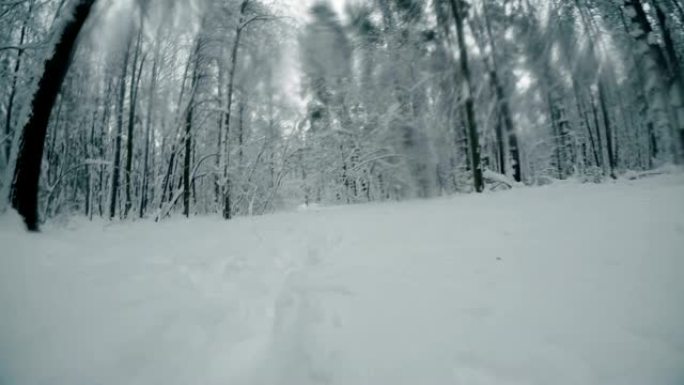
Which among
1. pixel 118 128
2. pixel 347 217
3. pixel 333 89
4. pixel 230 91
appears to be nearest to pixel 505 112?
pixel 333 89

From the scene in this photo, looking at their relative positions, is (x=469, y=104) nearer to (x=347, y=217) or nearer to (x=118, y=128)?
(x=347, y=217)

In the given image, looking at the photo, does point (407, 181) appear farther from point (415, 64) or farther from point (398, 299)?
point (398, 299)

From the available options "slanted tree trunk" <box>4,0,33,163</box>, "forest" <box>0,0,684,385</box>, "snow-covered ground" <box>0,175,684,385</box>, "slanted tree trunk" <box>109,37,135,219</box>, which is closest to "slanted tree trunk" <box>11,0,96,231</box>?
"forest" <box>0,0,684,385</box>

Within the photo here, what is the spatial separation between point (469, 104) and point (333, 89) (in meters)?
5.54

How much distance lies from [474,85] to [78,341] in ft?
33.2

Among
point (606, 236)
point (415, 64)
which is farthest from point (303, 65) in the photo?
point (606, 236)

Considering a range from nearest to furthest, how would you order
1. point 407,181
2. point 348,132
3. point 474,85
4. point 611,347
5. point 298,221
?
point 611,347
point 298,221
point 474,85
point 407,181
point 348,132

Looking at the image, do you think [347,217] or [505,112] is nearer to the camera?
[347,217]

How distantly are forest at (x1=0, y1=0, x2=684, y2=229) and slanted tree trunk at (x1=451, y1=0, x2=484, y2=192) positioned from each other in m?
0.05

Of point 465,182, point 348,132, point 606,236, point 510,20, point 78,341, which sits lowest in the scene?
point 78,341

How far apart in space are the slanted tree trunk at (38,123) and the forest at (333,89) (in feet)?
8.87

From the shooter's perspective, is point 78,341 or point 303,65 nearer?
point 78,341

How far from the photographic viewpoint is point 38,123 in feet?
14.3

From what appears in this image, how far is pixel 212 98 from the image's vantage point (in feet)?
31.9
